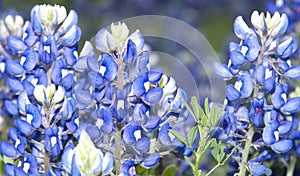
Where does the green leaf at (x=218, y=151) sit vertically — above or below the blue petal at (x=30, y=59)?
below

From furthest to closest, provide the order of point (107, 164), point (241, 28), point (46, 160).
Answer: point (241, 28), point (46, 160), point (107, 164)

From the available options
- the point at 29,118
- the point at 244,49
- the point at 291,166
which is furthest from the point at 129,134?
the point at 291,166

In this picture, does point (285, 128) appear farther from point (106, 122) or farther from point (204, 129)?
point (106, 122)

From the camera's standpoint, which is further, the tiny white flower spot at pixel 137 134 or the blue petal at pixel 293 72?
the blue petal at pixel 293 72

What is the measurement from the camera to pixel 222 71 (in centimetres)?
194

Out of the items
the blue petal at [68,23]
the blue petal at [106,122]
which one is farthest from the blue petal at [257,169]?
the blue petal at [68,23]

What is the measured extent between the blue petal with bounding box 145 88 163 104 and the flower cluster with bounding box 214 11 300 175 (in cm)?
19

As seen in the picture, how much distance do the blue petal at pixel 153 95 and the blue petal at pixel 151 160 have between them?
122 millimetres

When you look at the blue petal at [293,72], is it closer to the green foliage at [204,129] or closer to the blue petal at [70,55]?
the green foliage at [204,129]

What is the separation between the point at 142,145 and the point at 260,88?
13.7 inches

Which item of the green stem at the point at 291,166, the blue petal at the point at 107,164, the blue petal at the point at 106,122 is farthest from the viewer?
the green stem at the point at 291,166

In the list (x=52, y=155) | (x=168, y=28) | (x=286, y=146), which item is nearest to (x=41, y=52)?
(x=52, y=155)

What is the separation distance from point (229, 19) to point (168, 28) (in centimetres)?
189

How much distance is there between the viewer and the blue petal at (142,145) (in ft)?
5.73
